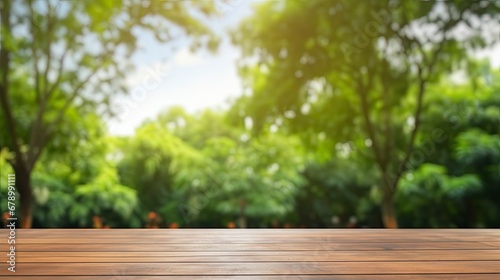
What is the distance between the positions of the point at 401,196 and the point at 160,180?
3.97 metres

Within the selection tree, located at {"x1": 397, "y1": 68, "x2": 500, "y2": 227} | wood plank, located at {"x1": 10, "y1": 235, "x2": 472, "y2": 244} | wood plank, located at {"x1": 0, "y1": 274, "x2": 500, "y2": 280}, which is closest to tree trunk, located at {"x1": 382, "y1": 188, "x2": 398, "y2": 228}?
tree, located at {"x1": 397, "y1": 68, "x2": 500, "y2": 227}

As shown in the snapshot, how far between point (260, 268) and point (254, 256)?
0.42 feet

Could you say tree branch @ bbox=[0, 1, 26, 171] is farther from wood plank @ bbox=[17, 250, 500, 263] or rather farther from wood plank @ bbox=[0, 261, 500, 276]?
wood plank @ bbox=[0, 261, 500, 276]

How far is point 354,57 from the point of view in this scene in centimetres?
414

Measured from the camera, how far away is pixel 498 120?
253 inches

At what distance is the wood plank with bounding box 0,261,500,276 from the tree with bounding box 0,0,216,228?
3118 millimetres

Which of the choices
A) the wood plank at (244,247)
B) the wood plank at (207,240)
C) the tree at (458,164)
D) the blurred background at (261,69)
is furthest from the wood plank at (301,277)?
the tree at (458,164)

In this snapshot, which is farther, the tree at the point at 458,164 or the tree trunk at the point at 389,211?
the tree at the point at 458,164

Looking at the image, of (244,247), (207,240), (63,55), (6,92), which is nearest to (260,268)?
(244,247)

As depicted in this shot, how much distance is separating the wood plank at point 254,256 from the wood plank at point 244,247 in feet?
0.17

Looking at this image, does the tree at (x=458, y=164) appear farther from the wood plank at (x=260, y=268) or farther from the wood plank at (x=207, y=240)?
the wood plank at (x=260, y=268)

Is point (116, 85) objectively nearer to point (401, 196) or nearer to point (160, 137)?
point (160, 137)

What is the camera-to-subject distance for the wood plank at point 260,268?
0.86m

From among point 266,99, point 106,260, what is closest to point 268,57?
point 266,99
